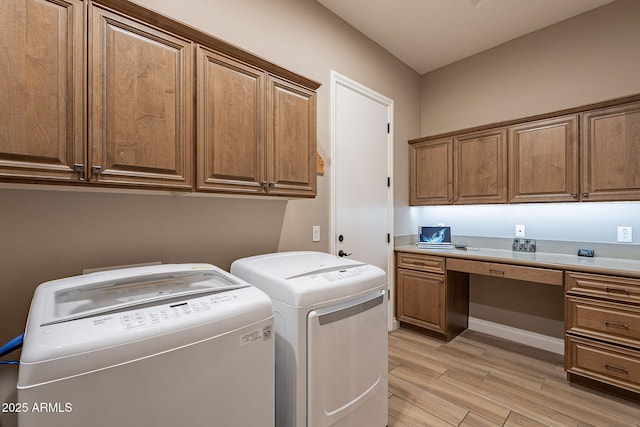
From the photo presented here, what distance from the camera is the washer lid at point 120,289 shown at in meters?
0.93

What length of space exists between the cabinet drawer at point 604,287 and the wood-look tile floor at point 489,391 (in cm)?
72

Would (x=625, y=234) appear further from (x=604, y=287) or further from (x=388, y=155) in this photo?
(x=388, y=155)

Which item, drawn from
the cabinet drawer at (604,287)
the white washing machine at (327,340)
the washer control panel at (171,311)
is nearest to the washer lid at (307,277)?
the white washing machine at (327,340)

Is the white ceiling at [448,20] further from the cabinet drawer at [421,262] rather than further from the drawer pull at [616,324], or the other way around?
the drawer pull at [616,324]

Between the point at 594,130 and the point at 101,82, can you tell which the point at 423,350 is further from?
the point at 101,82

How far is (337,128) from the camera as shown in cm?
262

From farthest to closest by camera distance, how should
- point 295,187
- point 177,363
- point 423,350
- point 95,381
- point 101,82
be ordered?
1. point 423,350
2. point 295,187
3. point 101,82
4. point 177,363
5. point 95,381

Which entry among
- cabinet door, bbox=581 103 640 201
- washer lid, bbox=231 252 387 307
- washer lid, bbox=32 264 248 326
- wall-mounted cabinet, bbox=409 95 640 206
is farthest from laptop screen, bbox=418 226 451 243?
washer lid, bbox=32 264 248 326

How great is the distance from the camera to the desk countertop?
2.05 meters

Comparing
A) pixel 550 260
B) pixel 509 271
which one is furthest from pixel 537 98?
pixel 509 271

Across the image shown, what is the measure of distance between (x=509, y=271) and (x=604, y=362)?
81 cm

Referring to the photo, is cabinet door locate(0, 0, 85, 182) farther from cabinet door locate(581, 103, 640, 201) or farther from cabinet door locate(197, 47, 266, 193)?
cabinet door locate(581, 103, 640, 201)

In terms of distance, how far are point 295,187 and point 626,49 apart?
303cm

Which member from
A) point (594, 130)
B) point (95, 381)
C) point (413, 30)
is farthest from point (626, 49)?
point (95, 381)
